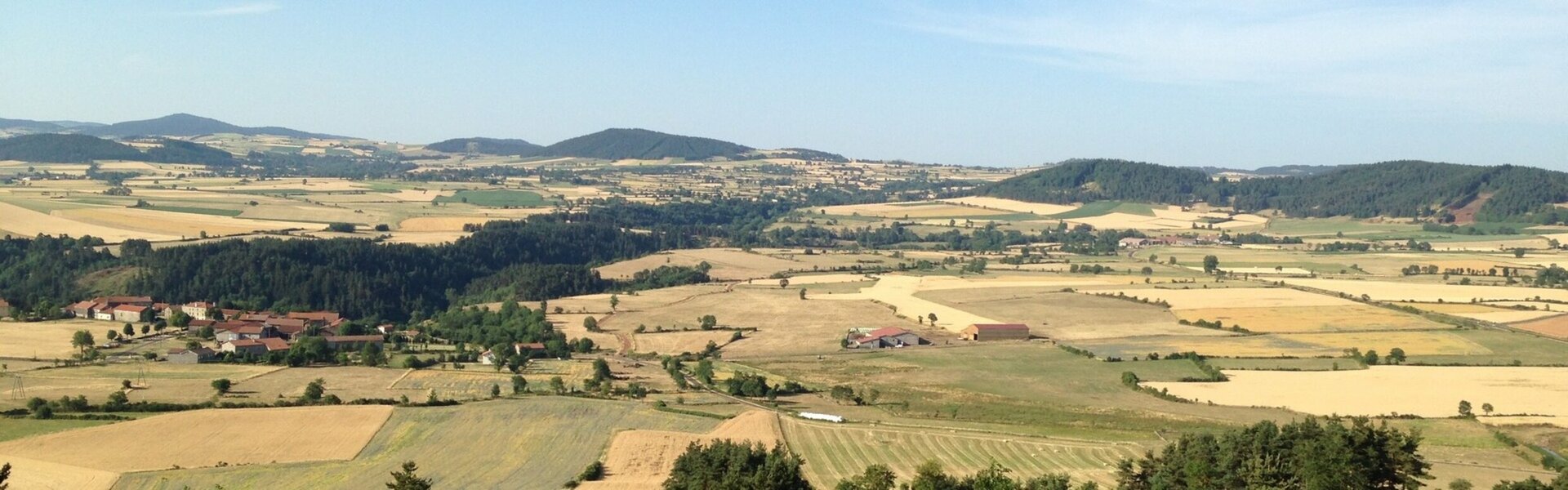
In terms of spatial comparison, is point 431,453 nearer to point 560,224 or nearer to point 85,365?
point 85,365

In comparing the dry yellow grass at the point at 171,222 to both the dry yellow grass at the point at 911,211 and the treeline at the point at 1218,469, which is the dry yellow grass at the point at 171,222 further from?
the treeline at the point at 1218,469

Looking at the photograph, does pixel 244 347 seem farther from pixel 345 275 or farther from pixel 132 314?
pixel 345 275

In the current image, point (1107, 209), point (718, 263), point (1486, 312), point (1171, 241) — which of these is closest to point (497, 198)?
point (718, 263)

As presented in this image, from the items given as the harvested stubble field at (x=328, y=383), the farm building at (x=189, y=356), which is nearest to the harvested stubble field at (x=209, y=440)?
the harvested stubble field at (x=328, y=383)

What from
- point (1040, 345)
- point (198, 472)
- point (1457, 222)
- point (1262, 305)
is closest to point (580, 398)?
point (198, 472)

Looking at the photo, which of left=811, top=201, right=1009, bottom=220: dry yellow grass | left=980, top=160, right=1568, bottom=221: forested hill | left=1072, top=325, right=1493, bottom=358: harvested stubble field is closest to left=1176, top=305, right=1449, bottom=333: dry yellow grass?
left=1072, top=325, right=1493, bottom=358: harvested stubble field
